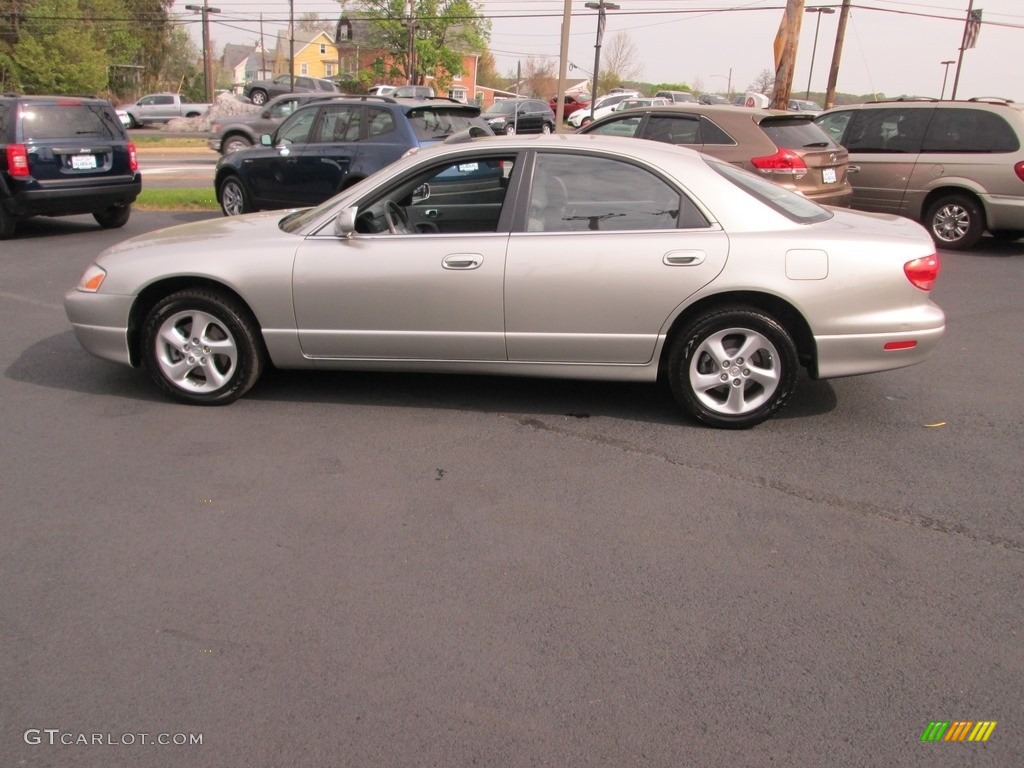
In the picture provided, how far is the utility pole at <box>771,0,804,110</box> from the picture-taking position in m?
16.9

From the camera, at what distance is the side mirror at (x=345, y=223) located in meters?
4.94

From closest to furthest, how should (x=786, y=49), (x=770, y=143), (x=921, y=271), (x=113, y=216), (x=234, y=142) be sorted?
(x=921, y=271)
(x=770, y=143)
(x=113, y=216)
(x=786, y=49)
(x=234, y=142)

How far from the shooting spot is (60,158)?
35.5 feet

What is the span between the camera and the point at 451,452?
183 inches

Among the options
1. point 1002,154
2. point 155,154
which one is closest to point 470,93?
point 155,154

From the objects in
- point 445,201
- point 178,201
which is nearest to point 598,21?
point 178,201

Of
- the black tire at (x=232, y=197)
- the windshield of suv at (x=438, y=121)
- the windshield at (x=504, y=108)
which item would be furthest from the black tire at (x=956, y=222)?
the windshield at (x=504, y=108)

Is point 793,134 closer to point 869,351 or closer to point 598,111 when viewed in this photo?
point 869,351

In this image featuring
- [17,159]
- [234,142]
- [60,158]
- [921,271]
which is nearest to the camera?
[921,271]

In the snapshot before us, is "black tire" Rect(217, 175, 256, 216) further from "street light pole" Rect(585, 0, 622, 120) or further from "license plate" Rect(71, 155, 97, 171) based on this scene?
"street light pole" Rect(585, 0, 622, 120)

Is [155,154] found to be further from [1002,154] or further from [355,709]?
[355,709]

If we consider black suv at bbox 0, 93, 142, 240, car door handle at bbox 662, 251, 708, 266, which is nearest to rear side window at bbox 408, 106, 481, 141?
black suv at bbox 0, 93, 142, 240

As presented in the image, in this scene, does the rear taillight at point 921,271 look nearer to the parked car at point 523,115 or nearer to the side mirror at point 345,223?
the side mirror at point 345,223

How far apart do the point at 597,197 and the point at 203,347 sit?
2.44 meters
